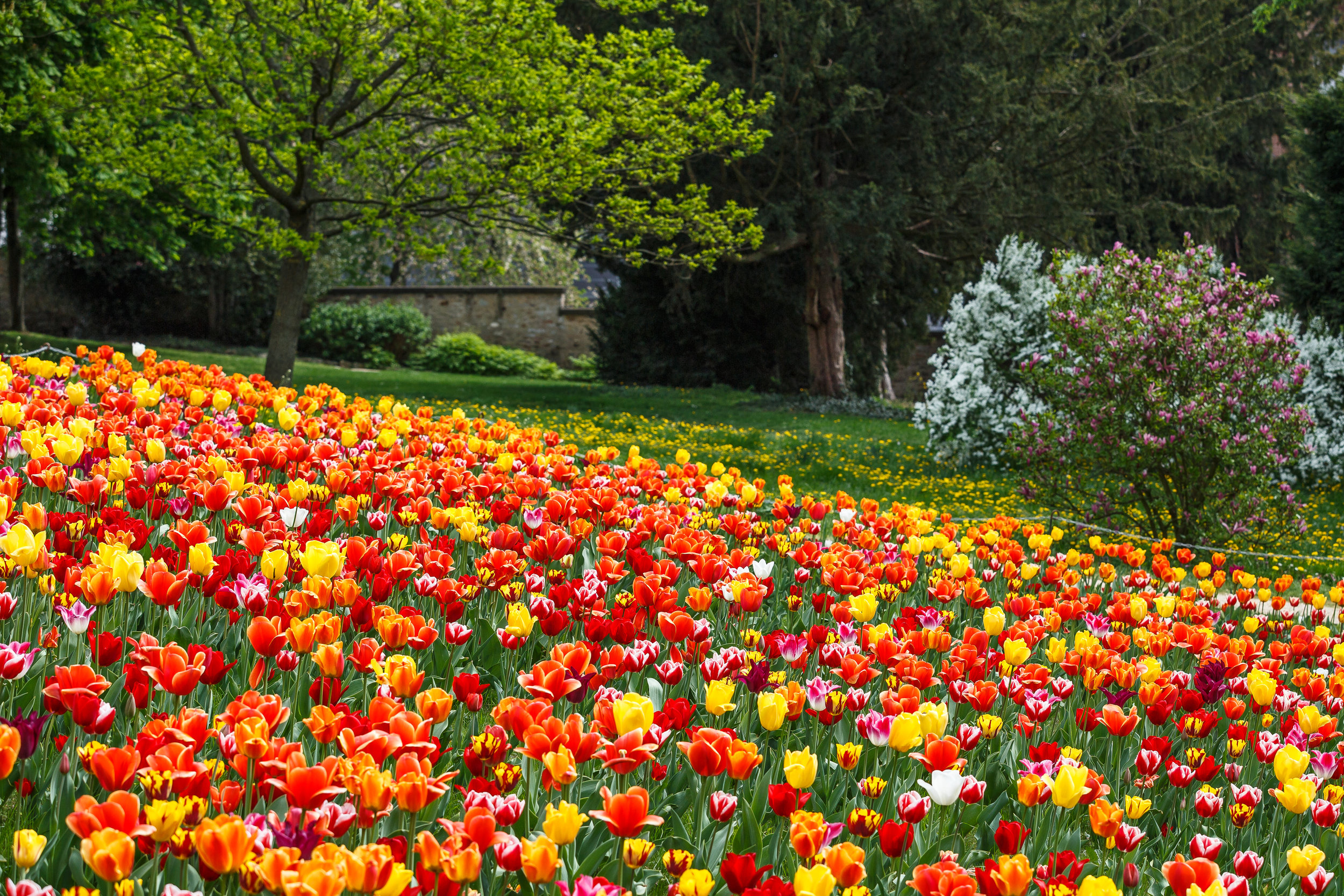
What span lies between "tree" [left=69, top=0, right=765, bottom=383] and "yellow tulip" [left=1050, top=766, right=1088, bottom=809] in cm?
1267

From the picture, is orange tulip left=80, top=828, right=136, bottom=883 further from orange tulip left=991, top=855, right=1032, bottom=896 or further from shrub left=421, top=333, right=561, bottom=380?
shrub left=421, top=333, right=561, bottom=380

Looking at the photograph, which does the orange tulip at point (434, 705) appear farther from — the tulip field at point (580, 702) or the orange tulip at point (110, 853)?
the orange tulip at point (110, 853)

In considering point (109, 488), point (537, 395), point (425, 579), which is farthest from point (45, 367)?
point (537, 395)

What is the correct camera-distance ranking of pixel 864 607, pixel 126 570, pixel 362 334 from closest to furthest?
pixel 126 570, pixel 864 607, pixel 362 334

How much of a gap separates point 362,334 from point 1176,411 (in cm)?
2596

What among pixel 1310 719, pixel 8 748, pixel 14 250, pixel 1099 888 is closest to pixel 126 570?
pixel 8 748

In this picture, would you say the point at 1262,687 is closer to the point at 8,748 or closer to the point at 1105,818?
the point at 1105,818

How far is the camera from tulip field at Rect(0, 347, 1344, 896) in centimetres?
161

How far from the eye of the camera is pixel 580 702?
250cm

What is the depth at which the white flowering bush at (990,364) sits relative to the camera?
43.5ft

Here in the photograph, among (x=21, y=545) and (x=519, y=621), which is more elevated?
(x=21, y=545)

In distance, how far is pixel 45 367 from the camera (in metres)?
6.11

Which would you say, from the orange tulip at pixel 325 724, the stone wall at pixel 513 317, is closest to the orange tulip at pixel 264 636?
the orange tulip at pixel 325 724

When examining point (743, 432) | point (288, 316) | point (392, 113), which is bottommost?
point (743, 432)
